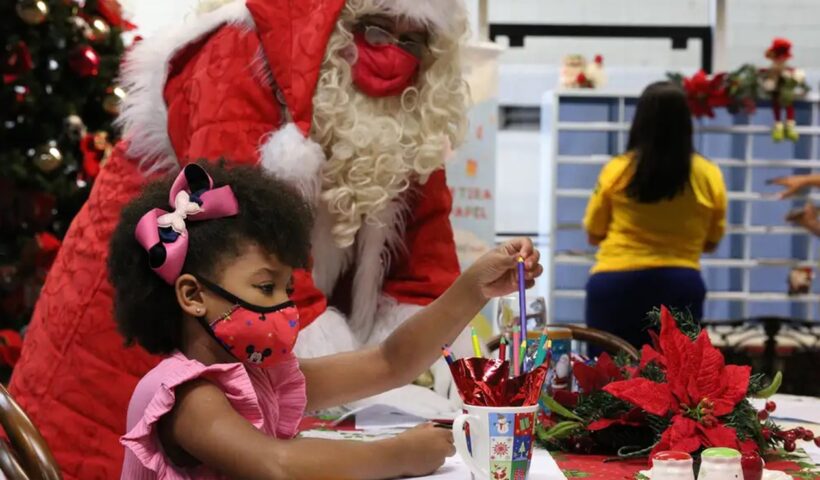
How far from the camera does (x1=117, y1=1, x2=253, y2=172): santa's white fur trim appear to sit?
1.91 meters

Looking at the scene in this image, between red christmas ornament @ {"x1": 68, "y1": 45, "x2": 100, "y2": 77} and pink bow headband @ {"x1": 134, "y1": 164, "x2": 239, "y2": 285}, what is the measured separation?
7.38ft

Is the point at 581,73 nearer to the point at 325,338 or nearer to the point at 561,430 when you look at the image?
→ the point at 325,338

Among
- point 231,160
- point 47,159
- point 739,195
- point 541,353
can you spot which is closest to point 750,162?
point 739,195

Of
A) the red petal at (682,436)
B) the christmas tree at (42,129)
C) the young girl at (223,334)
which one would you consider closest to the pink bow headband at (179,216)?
the young girl at (223,334)

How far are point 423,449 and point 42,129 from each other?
2.51 meters

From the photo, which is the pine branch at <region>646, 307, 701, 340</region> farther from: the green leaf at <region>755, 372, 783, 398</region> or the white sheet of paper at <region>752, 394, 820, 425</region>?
the white sheet of paper at <region>752, 394, 820, 425</region>

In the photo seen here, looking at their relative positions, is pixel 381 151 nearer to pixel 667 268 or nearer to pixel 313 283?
pixel 313 283

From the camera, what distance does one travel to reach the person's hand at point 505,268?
1.37 m

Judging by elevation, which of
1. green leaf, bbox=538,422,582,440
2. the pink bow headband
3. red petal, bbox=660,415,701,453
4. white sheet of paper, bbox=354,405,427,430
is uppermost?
the pink bow headband

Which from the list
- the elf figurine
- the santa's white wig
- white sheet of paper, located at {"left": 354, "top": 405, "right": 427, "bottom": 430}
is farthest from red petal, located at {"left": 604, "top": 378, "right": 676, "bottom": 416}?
the elf figurine

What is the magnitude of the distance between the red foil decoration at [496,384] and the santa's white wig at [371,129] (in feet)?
2.64

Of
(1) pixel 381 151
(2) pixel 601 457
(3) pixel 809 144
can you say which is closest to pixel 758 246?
(3) pixel 809 144

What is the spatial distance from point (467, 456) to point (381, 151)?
88cm

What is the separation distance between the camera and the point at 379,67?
6.25ft
